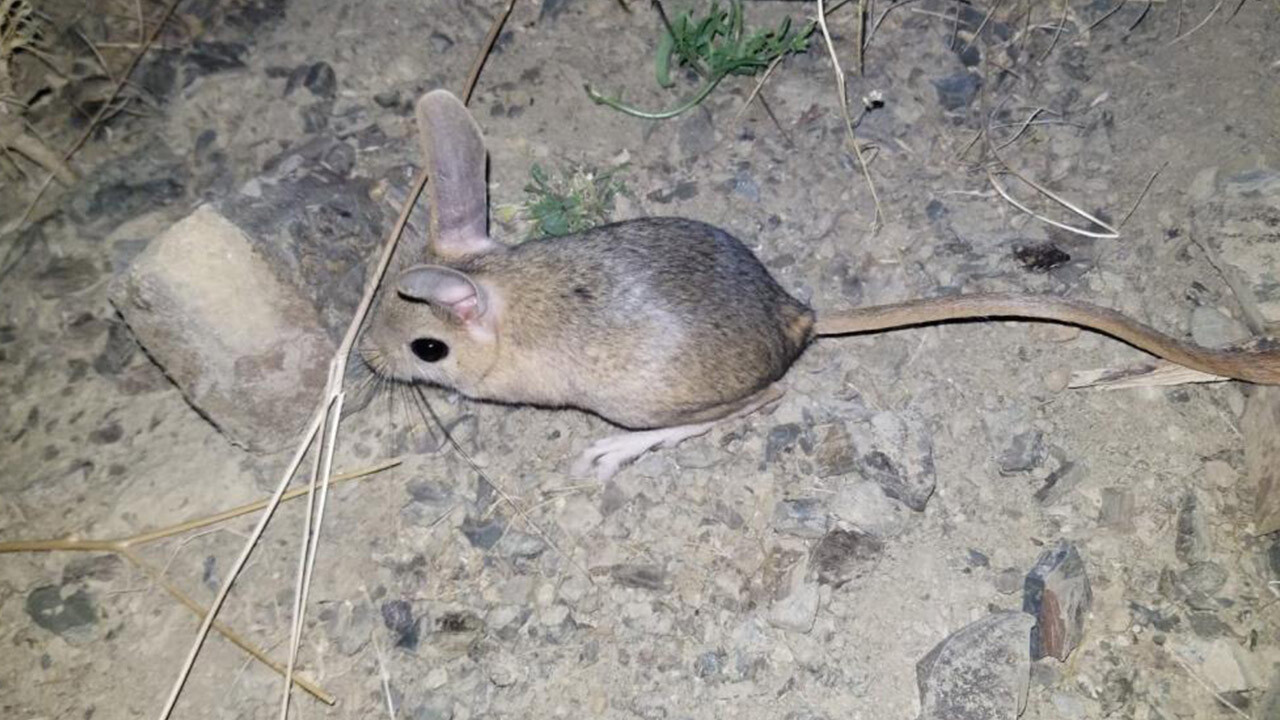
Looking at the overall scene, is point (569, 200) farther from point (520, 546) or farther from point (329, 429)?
point (520, 546)

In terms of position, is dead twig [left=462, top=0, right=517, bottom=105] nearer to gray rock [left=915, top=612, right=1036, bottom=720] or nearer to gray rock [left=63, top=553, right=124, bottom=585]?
gray rock [left=63, top=553, right=124, bottom=585]

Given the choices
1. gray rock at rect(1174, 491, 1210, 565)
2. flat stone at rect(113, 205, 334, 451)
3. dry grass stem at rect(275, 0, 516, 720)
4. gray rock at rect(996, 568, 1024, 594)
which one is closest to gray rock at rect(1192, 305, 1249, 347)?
gray rock at rect(1174, 491, 1210, 565)

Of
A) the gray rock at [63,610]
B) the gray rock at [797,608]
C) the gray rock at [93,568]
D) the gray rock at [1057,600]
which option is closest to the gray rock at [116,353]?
the gray rock at [93,568]

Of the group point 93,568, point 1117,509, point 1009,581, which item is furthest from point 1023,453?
point 93,568

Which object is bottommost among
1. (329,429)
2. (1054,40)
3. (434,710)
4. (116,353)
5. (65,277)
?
(434,710)

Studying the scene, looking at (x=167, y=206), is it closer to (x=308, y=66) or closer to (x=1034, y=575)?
(x=308, y=66)

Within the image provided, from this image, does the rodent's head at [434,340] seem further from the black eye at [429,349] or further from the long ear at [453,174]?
the long ear at [453,174]
